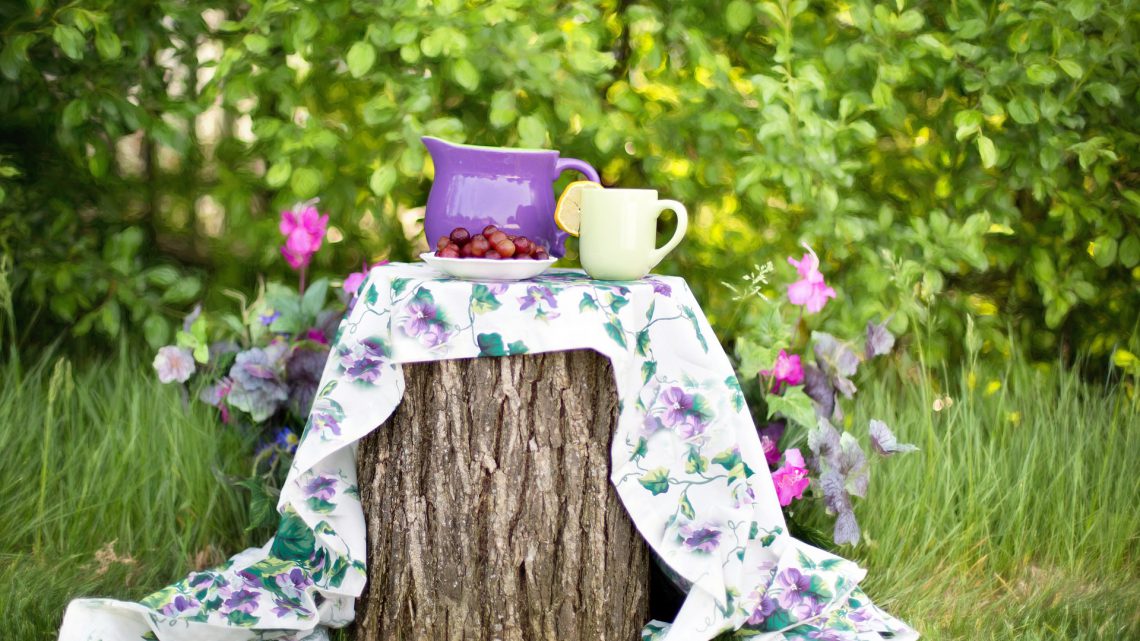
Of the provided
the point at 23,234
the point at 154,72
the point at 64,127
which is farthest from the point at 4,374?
the point at 154,72

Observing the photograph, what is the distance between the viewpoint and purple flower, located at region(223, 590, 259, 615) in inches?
83.4

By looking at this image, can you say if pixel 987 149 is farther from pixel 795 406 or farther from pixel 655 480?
pixel 655 480

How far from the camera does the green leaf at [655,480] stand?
207 centimetres

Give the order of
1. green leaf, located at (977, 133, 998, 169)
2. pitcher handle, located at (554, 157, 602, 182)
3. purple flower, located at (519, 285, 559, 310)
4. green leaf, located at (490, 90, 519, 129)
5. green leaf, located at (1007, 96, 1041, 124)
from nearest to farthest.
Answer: purple flower, located at (519, 285, 559, 310) < pitcher handle, located at (554, 157, 602, 182) < green leaf, located at (490, 90, 519, 129) < green leaf, located at (977, 133, 998, 169) < green leaf, located at (1007, 96, 1041, 124)

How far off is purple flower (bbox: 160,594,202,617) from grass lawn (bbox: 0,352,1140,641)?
31cm

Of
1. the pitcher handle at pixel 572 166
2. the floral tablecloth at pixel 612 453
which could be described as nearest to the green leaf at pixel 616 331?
the floral tablecloth at pixel 612 453

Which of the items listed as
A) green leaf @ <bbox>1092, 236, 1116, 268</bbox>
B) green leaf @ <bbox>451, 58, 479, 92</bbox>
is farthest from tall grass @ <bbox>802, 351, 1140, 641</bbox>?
green leaf @ <bbox>451, 58, 479, 92</bbox>

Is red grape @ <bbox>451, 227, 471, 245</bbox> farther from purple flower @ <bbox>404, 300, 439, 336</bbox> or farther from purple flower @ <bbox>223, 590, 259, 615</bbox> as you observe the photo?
purple flower @ <bbox>223, 590, 259, 615</bbox>

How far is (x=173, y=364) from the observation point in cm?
268

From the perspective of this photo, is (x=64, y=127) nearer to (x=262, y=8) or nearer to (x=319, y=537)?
(x=262, y=8)

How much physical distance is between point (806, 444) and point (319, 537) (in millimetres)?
1206

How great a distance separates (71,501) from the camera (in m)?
2.55

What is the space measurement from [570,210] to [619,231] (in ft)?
0.47

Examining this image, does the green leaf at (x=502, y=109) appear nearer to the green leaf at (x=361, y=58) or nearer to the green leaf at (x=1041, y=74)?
the green leaf at (x=361, y=58)
